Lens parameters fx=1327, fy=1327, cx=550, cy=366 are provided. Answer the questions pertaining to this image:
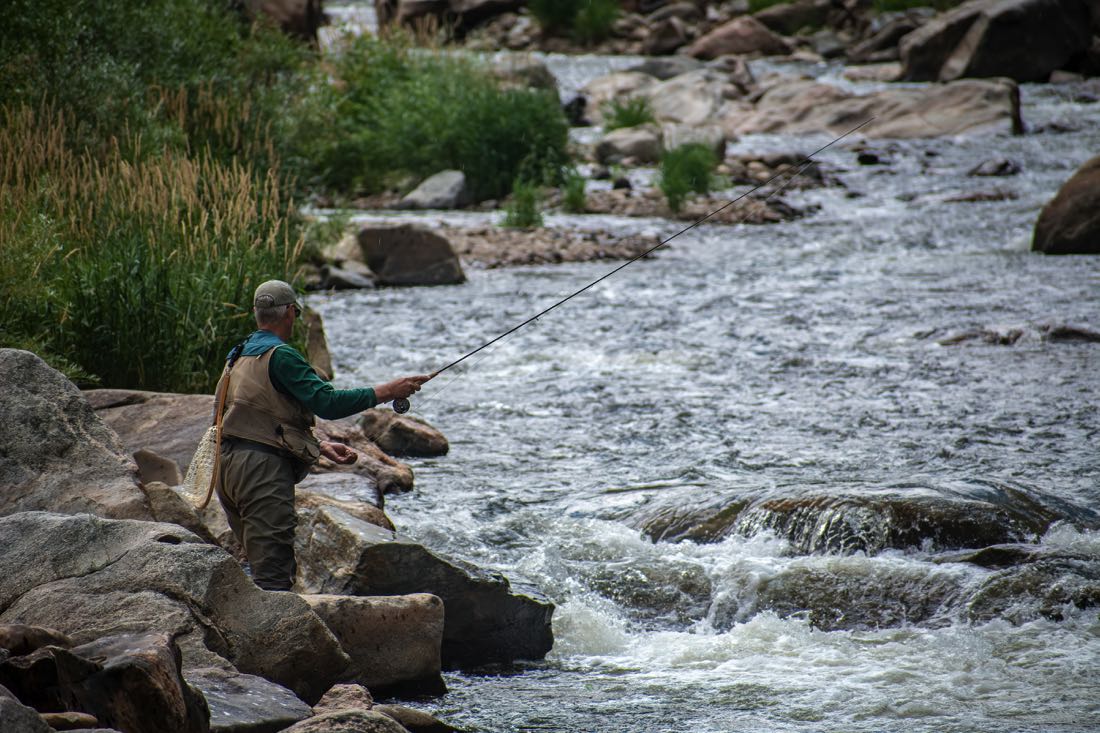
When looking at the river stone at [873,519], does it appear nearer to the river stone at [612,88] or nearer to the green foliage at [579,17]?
the river stone at [612,88]

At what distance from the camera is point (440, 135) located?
19.9 m

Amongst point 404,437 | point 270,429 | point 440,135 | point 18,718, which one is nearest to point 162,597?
point 270,429

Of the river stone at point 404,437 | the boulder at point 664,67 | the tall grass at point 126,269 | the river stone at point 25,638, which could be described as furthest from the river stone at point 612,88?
the river stone at point 25,638

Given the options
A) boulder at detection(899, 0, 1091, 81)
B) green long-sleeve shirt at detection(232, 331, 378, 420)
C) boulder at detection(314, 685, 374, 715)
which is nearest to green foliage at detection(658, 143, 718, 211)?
boulder at detection(899, 0, 1091, 81)

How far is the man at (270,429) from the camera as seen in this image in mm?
5242

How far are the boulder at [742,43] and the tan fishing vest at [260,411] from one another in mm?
27037

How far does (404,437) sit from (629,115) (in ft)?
51.0

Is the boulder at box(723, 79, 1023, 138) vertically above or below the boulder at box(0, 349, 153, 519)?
above

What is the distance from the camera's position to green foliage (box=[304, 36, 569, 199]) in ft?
64.7

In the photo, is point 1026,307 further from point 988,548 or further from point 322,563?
point 322,563

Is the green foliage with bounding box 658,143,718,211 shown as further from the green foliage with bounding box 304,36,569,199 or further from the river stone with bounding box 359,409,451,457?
the river stone with bounding box 359,409,451,457

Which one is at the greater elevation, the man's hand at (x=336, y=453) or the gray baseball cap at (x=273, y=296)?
the gray baseball cap at (x=273, y=296)

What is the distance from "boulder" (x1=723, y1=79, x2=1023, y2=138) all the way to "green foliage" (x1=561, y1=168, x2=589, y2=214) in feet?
19.0

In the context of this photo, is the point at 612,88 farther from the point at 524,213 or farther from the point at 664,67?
the point at 524,213
